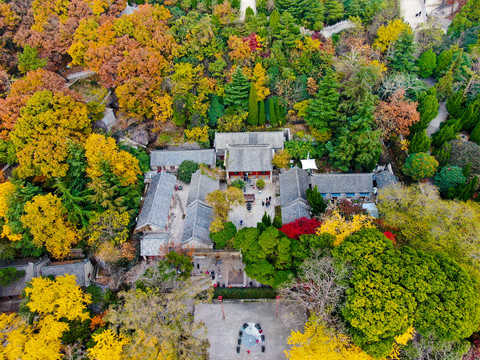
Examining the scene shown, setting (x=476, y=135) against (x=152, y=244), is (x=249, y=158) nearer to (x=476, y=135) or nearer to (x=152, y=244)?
(x=152, y=244)

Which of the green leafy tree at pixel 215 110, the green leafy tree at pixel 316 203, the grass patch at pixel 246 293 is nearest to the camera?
the grass patch at pixel 246 293

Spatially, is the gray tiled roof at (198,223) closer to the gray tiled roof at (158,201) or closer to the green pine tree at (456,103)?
the gray tiled roof at (158,201)

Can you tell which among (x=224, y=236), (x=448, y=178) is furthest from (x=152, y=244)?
(x=448, y=178)

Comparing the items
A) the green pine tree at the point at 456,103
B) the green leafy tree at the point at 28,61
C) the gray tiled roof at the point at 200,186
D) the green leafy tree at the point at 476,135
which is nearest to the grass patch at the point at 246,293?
the gray tiled roof at the point at 200,186

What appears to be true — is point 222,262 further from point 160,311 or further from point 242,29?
point 242,29

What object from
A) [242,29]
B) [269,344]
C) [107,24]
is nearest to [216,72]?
[242,29]

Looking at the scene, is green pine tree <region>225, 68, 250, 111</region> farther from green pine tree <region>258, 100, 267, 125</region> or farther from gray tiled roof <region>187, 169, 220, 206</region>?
gray tiled roof <region>187, 169, 220, 206</region>
